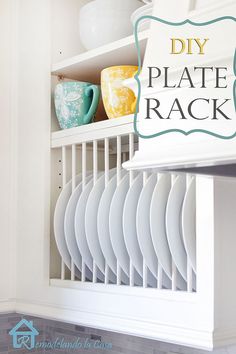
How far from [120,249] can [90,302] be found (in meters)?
0.14

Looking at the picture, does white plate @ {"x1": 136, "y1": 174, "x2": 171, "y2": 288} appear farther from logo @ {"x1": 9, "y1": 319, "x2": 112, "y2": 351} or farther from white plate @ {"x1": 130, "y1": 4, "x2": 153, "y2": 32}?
logo @ {"x1": 9, "y1": 319, "x2": 112, "y2": 351}

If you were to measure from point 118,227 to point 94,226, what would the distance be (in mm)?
98

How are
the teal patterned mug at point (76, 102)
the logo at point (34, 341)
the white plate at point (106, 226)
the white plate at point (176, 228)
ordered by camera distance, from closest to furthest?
1. the white plate at point (176, 228)
2. the white plate at point (106, 226)
3. the teal patterned mug at point (76, 102)
4. the logo at point (34, 341)

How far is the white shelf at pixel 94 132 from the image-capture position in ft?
4.65

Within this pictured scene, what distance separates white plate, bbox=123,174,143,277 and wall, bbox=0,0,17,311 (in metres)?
0.41

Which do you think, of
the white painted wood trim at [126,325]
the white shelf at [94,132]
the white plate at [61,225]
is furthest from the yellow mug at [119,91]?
the white painted wood trim at [126,325]

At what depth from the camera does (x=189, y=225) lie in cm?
125

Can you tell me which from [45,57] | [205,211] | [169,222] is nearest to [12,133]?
[45,57]

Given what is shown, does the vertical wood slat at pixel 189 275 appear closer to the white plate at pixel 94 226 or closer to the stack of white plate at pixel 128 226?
the stack of white plate at pixel 128 226

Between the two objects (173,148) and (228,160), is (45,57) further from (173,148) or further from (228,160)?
(228,160)

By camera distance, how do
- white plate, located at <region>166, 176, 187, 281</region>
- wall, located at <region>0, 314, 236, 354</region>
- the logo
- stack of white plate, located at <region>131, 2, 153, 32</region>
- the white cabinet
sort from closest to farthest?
1. the white cabinet
2. white plate, located at <region>166, 176, 187, 281</region>
3. stack of white plate, located at <region>131, 2, 153, 32</region>
4. wall, located at <region>0, 314, 236, 354</region>
5. the logo

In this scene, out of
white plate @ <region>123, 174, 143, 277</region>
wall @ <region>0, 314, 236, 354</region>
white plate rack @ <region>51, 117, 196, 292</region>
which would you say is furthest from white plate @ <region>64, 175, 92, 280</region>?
wall @ <region>0, 314, 236, 354</region>

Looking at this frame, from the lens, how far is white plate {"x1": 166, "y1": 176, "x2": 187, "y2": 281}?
1286 mm

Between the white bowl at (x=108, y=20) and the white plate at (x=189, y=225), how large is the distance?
52 centimetres
